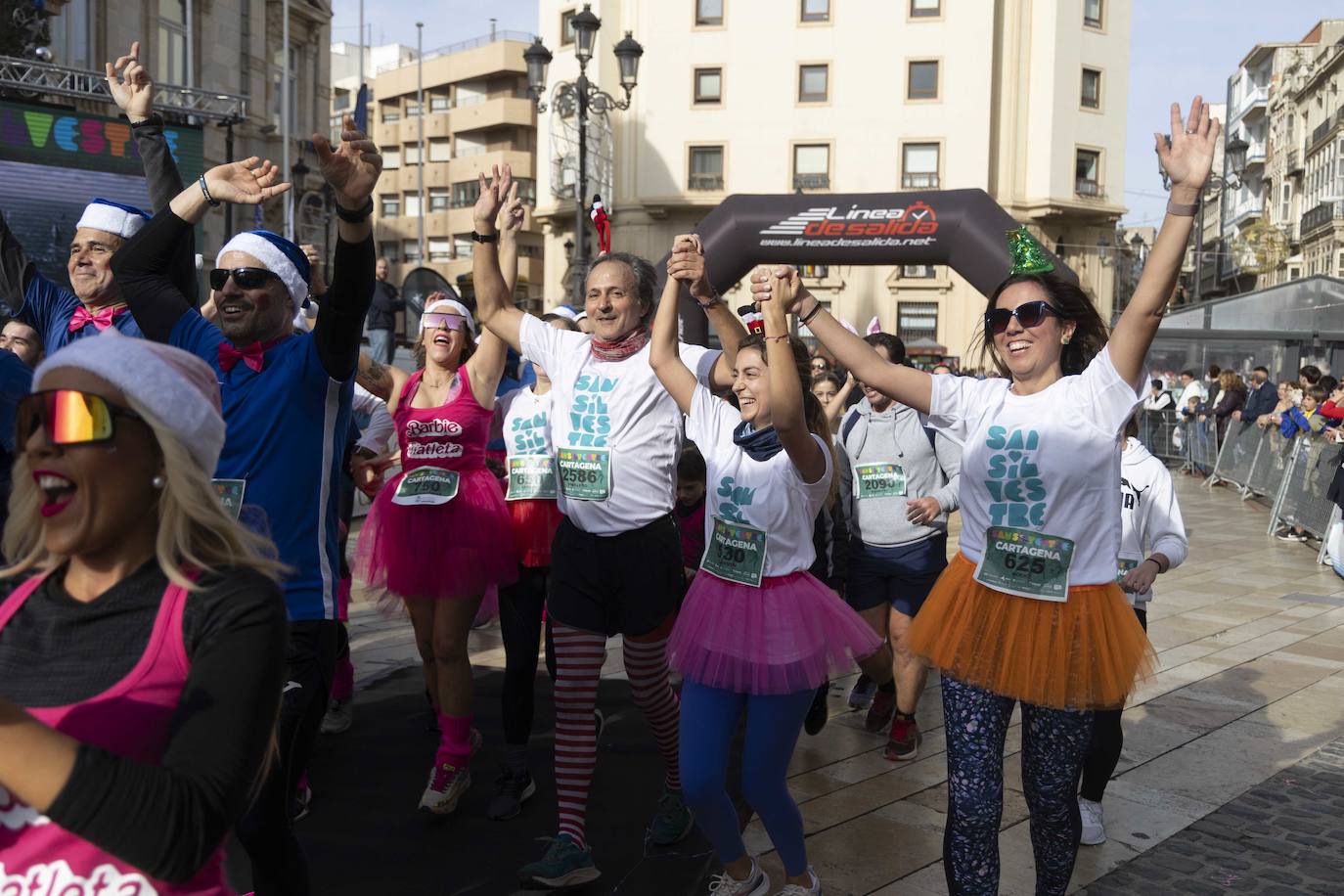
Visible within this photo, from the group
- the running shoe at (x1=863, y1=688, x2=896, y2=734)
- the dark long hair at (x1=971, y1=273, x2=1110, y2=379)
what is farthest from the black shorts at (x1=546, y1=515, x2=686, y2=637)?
the running shoe at (x1=863, y1=688, x2=896, y2=734)

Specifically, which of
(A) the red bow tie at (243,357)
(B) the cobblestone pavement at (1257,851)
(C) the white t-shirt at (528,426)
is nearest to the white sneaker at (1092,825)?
(B) the cobblestone pavement at (1257,851)

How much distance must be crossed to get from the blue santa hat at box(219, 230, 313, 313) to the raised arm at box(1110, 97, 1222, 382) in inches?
88.3

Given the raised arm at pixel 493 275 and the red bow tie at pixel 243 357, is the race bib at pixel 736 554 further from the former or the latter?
the red bow tie at pixel 243 357

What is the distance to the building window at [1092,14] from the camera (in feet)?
136

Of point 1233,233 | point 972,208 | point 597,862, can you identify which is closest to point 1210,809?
point 597,862

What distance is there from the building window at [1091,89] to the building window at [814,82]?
8353 millimetres

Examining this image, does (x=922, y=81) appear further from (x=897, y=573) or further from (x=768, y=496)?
(x=768, y=496)

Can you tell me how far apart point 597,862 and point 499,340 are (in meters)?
2.10

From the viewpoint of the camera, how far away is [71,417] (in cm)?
176

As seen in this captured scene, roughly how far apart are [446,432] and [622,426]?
1.01 m

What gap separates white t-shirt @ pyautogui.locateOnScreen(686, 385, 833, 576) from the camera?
13.4 feet

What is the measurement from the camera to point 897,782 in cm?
549

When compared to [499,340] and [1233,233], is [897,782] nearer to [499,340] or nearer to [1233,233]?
[499,340]

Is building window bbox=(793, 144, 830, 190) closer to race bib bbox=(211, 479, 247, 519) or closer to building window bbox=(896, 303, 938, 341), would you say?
building window bbox=(896, 303, 938, 341)
